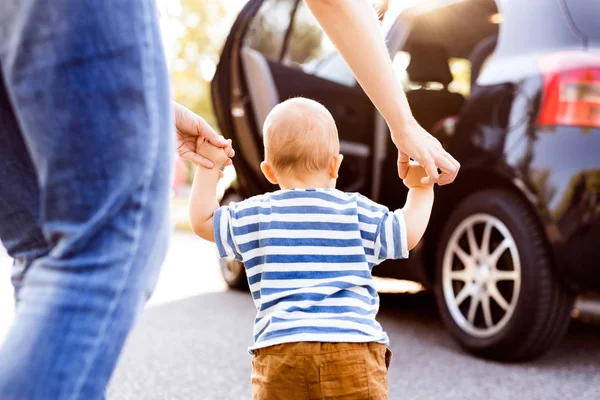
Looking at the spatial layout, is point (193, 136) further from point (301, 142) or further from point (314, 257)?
point (314, 257)

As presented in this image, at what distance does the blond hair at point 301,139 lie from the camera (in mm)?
1826

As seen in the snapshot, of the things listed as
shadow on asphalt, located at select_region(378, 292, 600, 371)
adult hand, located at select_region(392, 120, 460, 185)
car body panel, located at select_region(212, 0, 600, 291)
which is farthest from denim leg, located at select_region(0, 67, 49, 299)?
shadow on asphalt, located at select_region(378, 292, 600, 371)

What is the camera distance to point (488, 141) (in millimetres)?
3516

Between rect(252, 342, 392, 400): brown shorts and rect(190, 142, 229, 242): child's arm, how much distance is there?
1.21ft

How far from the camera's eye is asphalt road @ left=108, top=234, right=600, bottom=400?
3133mm

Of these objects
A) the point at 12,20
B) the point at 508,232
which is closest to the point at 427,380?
the point at 508,232

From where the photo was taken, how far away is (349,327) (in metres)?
1.73

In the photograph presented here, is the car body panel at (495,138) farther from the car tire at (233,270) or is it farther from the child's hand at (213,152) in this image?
the child's hand at (213,152)

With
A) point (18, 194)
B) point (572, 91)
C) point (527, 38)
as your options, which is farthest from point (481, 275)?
point (18, 194)

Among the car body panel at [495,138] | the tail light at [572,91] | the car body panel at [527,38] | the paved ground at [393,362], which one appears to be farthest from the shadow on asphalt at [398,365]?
the car body panel at [527,38]

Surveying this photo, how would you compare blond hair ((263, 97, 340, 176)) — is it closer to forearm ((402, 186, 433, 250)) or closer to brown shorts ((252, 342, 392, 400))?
forearm ((402, 186, 433, 250))

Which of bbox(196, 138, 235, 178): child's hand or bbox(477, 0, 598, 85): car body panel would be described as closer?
bbox(196, 138, 235, 178): child's hand

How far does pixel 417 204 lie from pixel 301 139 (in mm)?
326

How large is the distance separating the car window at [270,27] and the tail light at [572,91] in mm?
2028
